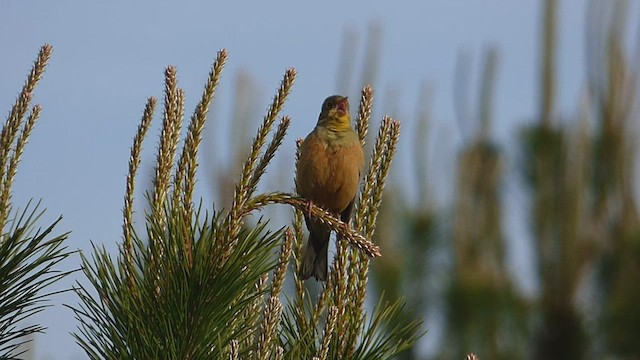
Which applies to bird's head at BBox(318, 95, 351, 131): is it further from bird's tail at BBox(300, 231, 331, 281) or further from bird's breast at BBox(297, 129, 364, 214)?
bird's tail at BBox(300, 231, 331, 281)

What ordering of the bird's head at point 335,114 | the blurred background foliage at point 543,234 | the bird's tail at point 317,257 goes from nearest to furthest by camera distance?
the bird's tail at point 317,257 < the bird's head at point 335,114 < the blurred background foliage at point 543,234

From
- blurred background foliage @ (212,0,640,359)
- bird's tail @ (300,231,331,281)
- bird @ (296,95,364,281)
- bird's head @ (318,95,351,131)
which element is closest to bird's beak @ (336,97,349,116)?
bird's head @ (318,95,351,131)

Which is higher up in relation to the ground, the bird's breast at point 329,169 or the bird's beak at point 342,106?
the bird's beak at point 342,106

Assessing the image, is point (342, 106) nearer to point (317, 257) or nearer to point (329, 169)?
point (329, 169)

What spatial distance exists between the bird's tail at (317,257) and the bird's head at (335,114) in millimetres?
433

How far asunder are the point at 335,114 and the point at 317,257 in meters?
0.82

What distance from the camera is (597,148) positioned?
10656 millimetres

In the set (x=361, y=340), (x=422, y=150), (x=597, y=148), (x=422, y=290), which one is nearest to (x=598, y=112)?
(x=597, y=148)

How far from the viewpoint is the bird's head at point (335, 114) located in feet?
12.5

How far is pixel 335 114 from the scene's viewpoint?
390 cm

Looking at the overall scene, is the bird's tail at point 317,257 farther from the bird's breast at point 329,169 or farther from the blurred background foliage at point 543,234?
the blurred background foliage at point 543,234

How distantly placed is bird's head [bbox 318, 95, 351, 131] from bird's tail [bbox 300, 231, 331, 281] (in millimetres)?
433

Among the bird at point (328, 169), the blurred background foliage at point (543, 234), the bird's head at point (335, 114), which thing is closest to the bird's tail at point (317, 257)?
the bird at point (328, 169)

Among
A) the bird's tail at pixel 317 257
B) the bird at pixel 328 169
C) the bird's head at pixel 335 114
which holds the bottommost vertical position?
the bird's tail at pixel 317 257
